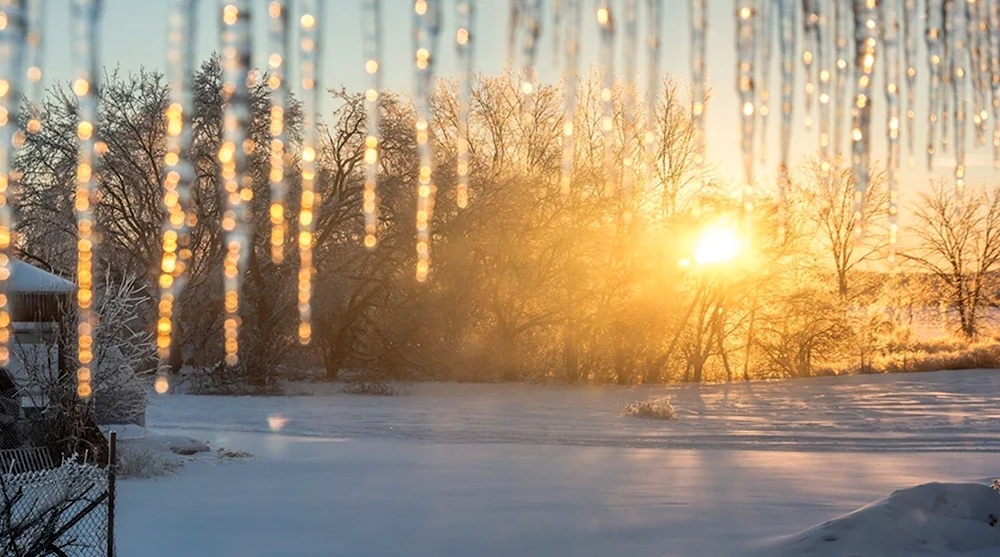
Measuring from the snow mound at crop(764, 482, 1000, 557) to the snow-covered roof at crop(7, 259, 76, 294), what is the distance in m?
9.05

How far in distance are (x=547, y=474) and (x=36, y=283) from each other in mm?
6949

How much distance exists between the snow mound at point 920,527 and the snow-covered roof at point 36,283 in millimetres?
9052

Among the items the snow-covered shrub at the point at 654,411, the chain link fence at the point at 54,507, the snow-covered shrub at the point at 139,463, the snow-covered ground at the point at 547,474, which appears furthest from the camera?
the snow-covered shrub at the point at 654,411

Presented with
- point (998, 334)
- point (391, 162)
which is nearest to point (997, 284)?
point (998, 334)

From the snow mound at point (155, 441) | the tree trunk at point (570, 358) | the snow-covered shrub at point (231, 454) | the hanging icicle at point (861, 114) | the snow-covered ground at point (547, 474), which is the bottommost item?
the snow-covered ground at point (547, 474)

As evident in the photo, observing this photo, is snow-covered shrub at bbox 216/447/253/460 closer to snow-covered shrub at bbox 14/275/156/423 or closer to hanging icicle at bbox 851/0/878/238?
snow-covered shrub at bbox 14/275/156/423

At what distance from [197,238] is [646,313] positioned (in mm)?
12611

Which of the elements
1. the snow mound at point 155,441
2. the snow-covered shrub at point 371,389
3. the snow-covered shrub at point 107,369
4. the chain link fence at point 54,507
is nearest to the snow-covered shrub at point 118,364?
the snow-covered shrub at point 107,369

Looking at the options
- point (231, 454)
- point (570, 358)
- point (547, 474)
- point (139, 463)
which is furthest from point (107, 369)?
point (570, 358)

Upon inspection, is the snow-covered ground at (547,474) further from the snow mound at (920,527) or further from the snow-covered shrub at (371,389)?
the snow-covered shrub at (371,389)

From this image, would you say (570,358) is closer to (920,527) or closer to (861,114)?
(920,527)

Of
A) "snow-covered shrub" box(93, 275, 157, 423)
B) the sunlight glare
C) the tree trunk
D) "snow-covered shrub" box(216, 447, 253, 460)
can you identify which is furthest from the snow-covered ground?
the sunlight glare

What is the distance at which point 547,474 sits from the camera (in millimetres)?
13070

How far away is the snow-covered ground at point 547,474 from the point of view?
931 centimetres
